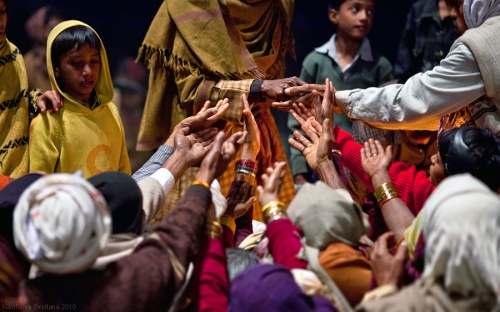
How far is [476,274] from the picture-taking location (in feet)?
7.02

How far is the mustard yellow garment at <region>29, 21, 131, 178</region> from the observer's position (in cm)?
370

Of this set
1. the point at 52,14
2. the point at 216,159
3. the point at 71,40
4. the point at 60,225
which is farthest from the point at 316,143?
the point at 52,14

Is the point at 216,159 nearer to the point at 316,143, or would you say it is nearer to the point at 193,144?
the point at 193,144

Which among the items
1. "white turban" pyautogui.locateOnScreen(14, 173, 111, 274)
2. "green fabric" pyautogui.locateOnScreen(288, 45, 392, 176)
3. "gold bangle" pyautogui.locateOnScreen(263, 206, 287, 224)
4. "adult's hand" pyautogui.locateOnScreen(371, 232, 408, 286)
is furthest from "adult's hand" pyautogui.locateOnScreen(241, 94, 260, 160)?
"green fabric" pyautogui.locateOnScreen(288, 45, 392, 176)

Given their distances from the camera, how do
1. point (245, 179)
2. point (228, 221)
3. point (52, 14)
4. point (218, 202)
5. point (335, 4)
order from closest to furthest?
point (218, 202) → point (228, 221) → point (245, 179) → point (52, 14) → point (335, 4)

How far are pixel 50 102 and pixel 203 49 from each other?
817mm

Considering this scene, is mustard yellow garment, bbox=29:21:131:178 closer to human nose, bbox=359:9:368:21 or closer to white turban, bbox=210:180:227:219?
white turban, bbox=210:180:227:219

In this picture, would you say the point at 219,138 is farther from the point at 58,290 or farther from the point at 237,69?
the point at 237,69

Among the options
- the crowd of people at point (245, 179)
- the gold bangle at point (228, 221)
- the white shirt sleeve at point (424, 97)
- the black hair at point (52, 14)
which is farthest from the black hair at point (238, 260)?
the black hair at point (52, 14)

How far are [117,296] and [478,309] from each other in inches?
39.7

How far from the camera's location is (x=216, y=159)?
2.82 m

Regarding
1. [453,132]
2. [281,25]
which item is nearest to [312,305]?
[453,132]

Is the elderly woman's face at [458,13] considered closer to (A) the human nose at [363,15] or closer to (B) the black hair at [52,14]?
(A) the human nose at [363,15]

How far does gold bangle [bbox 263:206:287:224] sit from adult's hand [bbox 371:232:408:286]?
345 millimetres
